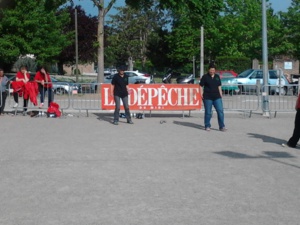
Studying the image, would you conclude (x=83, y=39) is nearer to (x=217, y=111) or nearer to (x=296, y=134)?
(x=217, y=111)

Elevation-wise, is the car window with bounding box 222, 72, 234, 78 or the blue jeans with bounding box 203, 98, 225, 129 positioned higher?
the car window with bounding box 222, 72, 234, 78

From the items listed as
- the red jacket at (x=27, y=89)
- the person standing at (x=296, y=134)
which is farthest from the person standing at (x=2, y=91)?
the person standing at (x=296, y=134)

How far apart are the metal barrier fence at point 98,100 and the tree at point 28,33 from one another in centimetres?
2129

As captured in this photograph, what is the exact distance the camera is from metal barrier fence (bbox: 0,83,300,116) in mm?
20531

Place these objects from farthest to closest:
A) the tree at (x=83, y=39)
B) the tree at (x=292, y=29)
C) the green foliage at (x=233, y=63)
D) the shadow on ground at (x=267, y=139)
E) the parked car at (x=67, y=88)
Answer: the tree at (x=83, y=39)
the tree at (x=292, y=29)
the green foliage at (x=233, y=63)
the parked car at (x=67, y=88)
the shadow on ground at (x=267, y=139)

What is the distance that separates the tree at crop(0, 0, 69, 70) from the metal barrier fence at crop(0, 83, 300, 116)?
21289 millimetres

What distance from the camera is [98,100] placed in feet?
67.2

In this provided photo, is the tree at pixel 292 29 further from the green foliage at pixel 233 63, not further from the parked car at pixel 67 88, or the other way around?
the parked car at pixel 67 88

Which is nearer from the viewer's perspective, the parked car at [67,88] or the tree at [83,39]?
the parked car at [67,88]

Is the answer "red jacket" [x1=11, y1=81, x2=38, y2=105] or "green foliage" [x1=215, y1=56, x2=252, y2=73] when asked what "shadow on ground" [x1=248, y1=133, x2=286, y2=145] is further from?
"green foliage" [x1=215, y1=56, x2=252, y2=73]

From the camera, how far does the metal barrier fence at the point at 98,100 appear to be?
67.4ft

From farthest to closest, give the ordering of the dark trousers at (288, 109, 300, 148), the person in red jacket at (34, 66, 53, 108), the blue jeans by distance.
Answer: the person in red jacket at (34, 66, 53, 108) → the blue jeans → the dark trousers at (288, 109, 300, 148)

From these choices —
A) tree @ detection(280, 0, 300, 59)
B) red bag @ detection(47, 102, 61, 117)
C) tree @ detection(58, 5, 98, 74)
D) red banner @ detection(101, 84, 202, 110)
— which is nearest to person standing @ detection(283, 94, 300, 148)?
red banner @ detection(101, 84, 202, 110)

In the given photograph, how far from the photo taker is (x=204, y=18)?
29.8m
